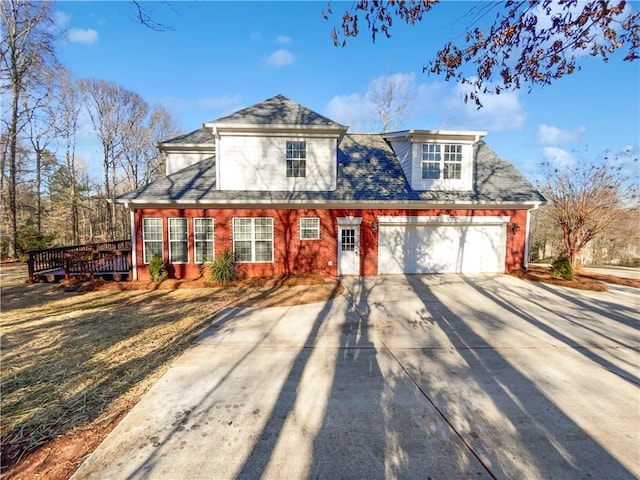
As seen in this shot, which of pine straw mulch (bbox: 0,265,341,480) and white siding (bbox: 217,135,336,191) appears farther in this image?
white siding (bbox: 217,135,336,191)

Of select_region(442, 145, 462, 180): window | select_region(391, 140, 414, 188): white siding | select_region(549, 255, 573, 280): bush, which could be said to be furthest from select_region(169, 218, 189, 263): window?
select_region(549, 255, 573, 280): bush

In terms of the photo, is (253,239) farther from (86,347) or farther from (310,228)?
(86,347)

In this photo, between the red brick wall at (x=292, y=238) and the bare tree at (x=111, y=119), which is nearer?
the red brick wall at (x=292, y=238)

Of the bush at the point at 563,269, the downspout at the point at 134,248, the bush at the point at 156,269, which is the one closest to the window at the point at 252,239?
the bush at the point at 156,269

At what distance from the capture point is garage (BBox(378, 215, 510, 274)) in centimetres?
1181

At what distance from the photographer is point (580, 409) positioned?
352cm

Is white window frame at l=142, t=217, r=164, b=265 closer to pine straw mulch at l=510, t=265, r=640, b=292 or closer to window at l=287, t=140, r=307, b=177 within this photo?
window at l=287, t=140, r=307, b=177

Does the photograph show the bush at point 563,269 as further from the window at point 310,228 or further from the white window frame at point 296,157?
the white window frame at point 296,157

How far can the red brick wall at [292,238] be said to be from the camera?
426 inches

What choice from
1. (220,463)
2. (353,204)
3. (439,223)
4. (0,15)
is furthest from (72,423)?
(0,15)

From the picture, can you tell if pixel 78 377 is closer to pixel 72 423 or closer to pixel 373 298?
pixel 72 423

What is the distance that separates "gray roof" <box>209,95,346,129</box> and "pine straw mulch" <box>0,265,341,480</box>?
5.61 meters

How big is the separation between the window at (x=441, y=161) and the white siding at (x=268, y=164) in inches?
149

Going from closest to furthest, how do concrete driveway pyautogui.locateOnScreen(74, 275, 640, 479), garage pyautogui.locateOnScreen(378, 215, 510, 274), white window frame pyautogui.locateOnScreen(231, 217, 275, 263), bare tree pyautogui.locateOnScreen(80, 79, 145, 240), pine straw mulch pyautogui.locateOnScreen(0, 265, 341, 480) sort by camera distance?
1. concrete driveway pyautogui.locateOnScreen(74, 275, 640, 479)
2. pine straw mulch pyautogui.locateOnScreen(0, 265, 341, 480)
3. white window frame pyautogui.locateOnScreen(231, 217, 275, 263)
4. garage pyautogui.locateOnScreen(378, 215, 510, 274)
5. bare tree pyautogui.locateOnScreen(80, 79, 145, 240)
